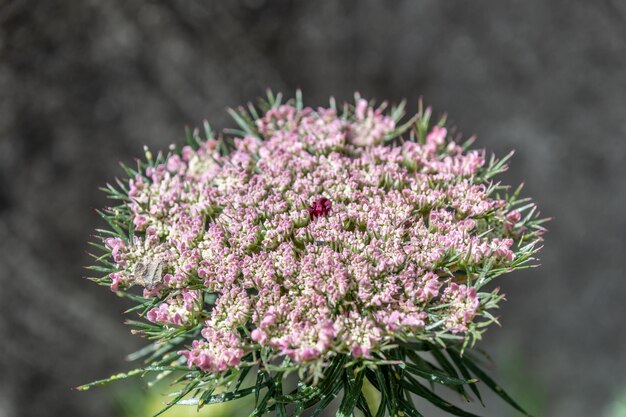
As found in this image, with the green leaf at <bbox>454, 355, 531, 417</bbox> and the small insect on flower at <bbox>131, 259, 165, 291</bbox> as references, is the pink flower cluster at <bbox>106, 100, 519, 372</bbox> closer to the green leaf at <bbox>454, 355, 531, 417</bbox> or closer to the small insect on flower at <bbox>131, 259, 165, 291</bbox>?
the small insect on flower at <bbox>131, 259, 165, 291</bbox>

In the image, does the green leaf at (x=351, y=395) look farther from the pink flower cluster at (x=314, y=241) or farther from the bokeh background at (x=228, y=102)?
the bokeh background at (x=228, y=102)

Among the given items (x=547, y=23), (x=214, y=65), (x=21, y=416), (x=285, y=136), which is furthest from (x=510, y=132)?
(x=21, y=416)

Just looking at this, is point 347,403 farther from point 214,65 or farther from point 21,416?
point 21,416

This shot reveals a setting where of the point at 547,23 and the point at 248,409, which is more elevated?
the point at 547,23

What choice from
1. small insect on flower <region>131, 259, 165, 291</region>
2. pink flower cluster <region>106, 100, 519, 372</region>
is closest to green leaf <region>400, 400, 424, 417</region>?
pink flower cluster <region>106, 100, 519, 372</region>

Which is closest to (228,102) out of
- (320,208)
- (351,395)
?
(320,208)

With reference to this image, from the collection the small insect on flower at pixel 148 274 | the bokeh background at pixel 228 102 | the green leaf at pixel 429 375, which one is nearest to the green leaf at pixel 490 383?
the green leaf at pixel 429 375

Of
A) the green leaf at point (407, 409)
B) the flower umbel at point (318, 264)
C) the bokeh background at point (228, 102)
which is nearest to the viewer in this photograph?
the flower umbel at point (318, 264)
